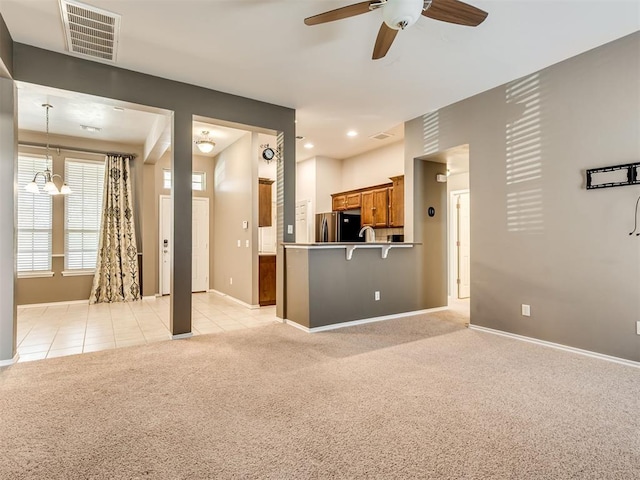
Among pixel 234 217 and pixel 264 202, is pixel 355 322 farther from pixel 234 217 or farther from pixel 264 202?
pixel 234 217

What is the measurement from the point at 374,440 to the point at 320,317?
235cm

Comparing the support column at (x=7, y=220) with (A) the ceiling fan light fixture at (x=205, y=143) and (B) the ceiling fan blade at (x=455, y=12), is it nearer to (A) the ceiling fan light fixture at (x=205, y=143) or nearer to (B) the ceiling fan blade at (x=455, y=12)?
(A) the ceiling fan light fixture at (x=205, y=143)

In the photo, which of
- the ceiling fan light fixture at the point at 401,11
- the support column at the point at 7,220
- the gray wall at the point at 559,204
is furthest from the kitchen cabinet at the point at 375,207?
the support column at the point at 7,220

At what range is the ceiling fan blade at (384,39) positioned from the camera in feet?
7.95

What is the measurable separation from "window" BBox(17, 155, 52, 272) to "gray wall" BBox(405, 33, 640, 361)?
6569 mm

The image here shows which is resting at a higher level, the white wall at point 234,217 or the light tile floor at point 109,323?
the white wall at point 234,217

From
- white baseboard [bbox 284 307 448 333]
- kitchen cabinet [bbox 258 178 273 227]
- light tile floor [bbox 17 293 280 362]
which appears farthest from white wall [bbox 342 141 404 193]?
light tile floor [bbox 17 293 280 362]

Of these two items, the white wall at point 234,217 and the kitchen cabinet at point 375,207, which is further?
the kitchen cabinet at point 375,207

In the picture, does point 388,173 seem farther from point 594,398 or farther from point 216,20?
point 594,398

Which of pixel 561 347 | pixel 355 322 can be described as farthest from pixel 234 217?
pixel 561 347

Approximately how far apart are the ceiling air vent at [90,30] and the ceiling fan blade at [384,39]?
2078 millimetres

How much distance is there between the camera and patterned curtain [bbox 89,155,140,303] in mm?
6020

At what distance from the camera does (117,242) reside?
6.12 m

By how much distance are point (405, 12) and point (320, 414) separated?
2494mm
